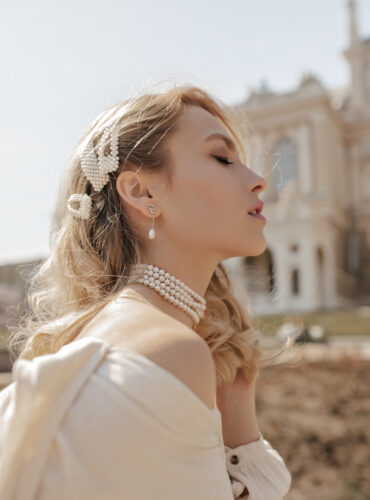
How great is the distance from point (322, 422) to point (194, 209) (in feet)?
16.1

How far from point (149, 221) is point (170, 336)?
0.51 meters

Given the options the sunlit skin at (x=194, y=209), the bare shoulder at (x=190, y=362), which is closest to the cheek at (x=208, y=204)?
the sunlit skin at (x=194, y=209)

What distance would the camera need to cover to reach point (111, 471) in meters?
0.89

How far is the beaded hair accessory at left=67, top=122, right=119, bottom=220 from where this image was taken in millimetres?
1454

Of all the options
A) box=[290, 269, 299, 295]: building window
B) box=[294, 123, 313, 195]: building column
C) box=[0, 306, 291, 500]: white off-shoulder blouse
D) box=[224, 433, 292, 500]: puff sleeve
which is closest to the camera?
box=[0, 306, 291, 500]: white off-shoulder blouse

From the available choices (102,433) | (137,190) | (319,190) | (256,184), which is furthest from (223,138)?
(319,190)

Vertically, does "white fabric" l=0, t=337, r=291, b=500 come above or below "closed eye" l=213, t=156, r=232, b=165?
below

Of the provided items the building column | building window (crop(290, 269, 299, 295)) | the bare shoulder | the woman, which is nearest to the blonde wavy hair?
the woman

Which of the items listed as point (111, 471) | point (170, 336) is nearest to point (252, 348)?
point (170, 336)

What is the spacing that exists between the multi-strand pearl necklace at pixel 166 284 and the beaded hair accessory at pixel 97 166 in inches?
10.1

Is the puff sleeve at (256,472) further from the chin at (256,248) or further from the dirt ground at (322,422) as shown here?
the dirt ground at (322,422)

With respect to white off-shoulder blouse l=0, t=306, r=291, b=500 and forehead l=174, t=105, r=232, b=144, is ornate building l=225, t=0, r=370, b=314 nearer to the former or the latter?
forehead l=174, t=105, r=232, b=144

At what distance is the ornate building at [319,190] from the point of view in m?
28.7

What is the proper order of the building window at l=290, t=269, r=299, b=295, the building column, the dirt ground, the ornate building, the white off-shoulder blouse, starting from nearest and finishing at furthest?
1. the white off-shoulder blouse
2. the dirt ground
3. the ornate building
4. the building window at l=290, t=269, r=299, b=295
5. the building column
